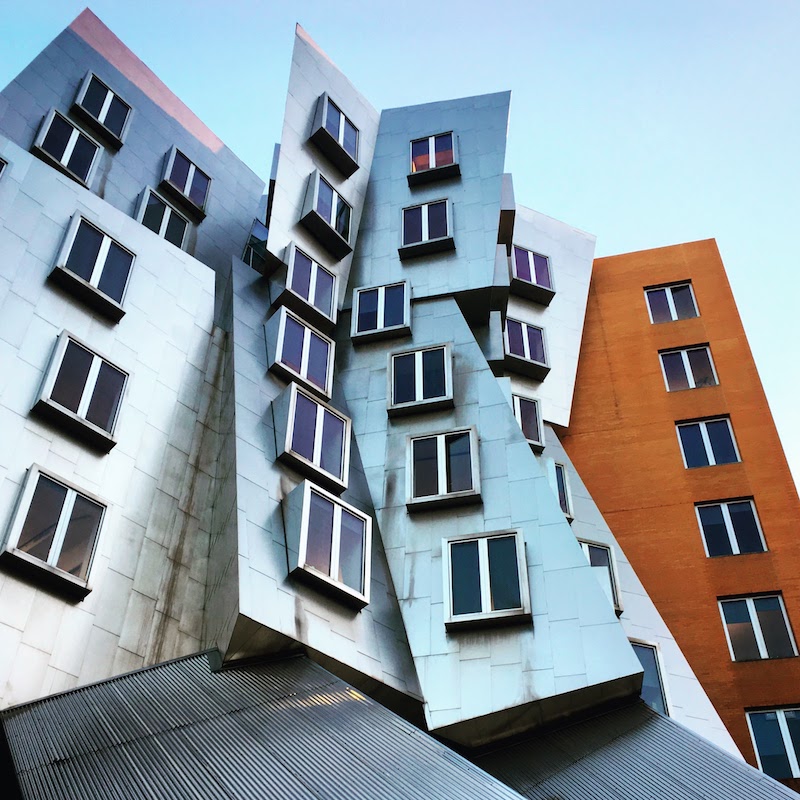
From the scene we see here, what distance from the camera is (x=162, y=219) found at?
3144 centimetres

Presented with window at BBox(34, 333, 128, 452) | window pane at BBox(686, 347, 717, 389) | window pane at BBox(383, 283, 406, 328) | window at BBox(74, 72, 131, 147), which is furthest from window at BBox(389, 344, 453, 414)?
window pane at BBox(686, 347, 717, 389)

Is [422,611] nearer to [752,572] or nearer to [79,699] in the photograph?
[79,699]

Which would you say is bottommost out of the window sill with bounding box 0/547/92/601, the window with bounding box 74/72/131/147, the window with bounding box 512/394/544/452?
the window sill with bounding box 0/547/92/601

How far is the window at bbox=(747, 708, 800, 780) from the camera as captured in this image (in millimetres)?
26266

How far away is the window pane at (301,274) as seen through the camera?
2877cm

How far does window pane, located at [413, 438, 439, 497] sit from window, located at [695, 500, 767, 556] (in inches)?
456

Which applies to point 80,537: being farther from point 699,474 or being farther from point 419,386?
point 699,474

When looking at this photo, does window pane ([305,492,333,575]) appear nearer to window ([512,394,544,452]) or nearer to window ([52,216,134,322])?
window ([52,216,134,322])

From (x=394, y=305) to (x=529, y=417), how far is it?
23.0ft

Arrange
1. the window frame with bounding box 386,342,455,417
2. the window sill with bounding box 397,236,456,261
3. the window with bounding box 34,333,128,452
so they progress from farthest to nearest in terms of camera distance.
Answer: the window sill with bounding box 397,236,456,261 → the window frame with bounding box 386,342,455,417 → the window with bounding box 34,333,128,452

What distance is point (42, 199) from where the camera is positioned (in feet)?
76.9

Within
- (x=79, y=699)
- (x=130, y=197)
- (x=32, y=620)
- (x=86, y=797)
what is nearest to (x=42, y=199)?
(x=130, y=197)

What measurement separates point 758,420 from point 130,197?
2416cm

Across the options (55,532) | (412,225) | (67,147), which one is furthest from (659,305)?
(55,532)
